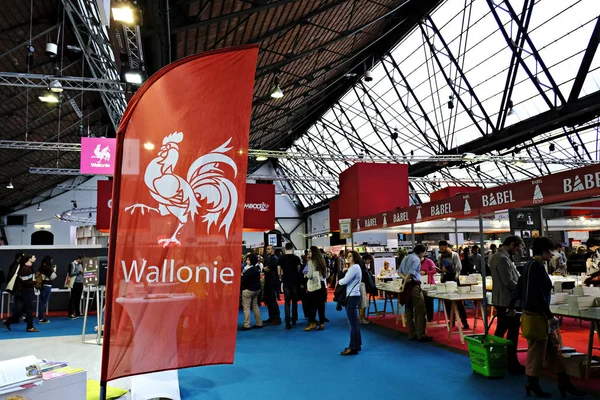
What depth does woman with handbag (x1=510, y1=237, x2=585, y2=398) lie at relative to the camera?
3.83 m

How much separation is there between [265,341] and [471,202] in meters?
3.70

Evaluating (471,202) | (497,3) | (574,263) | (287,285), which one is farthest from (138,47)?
(497,3)

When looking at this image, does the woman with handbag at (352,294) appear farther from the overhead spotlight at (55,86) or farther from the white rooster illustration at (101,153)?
the overhead spotlight at (55,86)

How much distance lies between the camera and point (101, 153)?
33.9 ft

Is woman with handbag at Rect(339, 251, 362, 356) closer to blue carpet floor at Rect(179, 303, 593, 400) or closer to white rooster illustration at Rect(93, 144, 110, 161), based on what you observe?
blue carpet floor at Rect(179, 303, 593, 400)

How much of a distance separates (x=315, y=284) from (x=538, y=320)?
4141mm

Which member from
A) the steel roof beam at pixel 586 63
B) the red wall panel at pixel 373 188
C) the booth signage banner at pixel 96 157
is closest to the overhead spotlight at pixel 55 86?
the booth signage banner at pixel 96 157

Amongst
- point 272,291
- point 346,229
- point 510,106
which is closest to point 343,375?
point 272,291

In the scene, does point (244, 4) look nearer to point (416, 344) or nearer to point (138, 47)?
point (138, 47)

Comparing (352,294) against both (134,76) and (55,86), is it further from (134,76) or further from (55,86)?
(55,86)

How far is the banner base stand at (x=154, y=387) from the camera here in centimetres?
373

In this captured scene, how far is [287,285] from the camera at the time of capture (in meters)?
8.10

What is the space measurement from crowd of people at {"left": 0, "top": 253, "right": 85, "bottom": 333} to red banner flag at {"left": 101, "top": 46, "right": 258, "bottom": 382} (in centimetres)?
744

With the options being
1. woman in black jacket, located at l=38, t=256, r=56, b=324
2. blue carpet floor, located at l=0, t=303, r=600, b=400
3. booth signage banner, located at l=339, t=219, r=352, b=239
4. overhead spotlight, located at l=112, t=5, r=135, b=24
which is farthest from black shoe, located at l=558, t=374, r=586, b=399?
woman in black jacket, located at l=38, t=256, r=56, b=324
